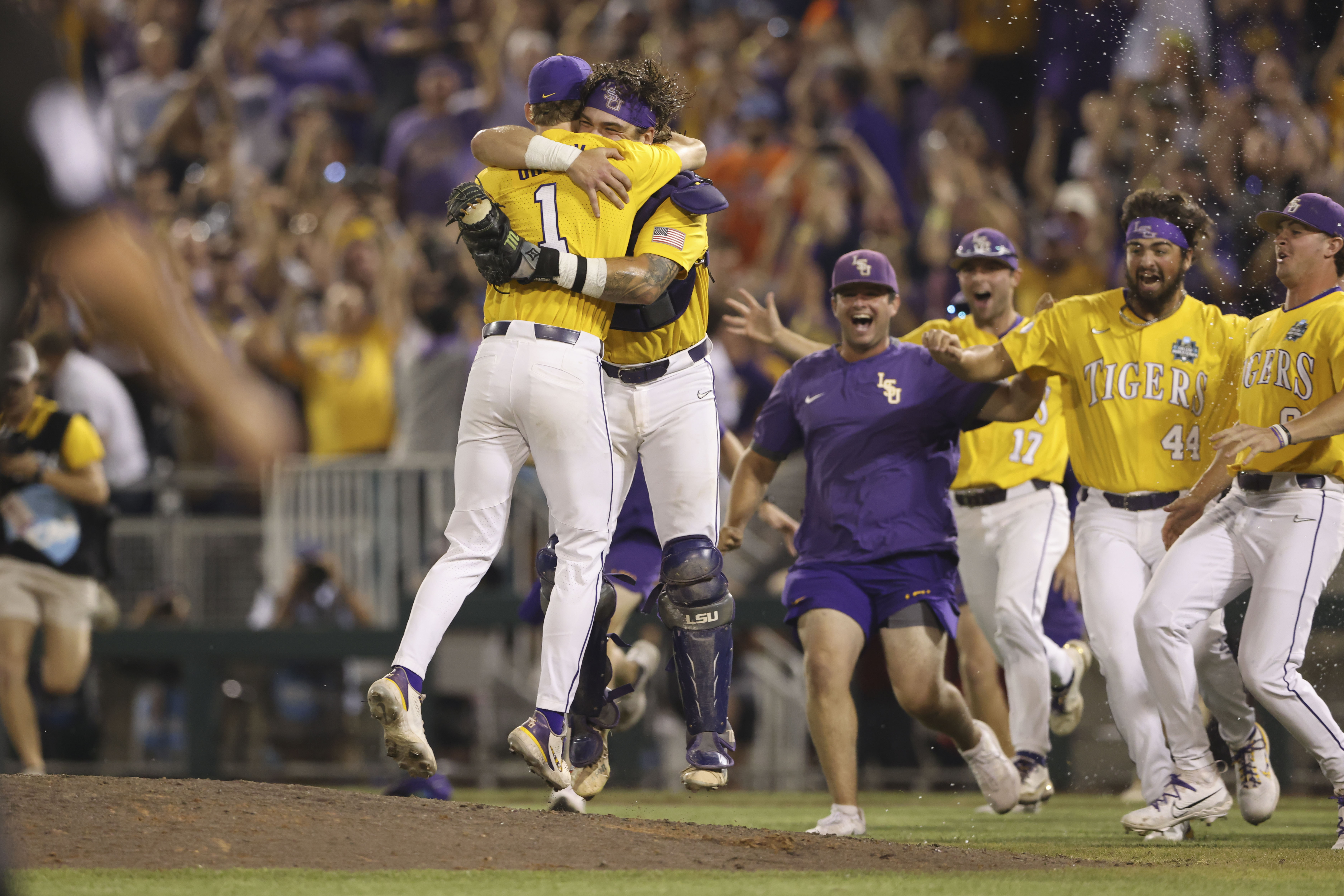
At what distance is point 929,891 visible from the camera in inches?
186

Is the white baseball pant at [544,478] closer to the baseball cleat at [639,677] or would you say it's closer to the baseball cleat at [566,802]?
the baseball cleat at [566,802]

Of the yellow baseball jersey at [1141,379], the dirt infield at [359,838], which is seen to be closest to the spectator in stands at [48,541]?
the dirt infield at [359,838]

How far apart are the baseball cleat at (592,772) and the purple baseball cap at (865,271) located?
7.39 ft

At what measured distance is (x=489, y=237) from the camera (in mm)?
5699

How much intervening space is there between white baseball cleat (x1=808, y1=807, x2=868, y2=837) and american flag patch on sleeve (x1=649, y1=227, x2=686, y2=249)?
2.47 metres

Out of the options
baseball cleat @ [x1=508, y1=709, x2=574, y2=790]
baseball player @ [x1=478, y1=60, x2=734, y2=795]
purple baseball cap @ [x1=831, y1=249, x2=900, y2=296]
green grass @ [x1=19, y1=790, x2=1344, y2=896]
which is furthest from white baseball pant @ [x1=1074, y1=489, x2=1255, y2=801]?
baseball cleat @ [x1=508, y1=709, x2=574, y2=790]

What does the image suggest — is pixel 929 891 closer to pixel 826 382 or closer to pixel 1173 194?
pixel 826 382

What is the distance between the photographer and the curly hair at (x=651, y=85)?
618cm

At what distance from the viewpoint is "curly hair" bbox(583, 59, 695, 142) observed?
618cm

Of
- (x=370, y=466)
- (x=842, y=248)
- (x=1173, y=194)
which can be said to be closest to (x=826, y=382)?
(x=1173, y=194)

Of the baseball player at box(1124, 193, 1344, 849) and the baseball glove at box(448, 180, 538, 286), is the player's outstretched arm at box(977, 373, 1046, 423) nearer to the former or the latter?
the baseball player at box(1124, 193, 1344, 849)

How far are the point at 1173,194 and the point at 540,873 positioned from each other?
4.37 m

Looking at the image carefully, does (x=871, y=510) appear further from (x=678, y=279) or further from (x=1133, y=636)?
(x=678, y=279)

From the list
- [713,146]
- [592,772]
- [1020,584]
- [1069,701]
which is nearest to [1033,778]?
[1069,701]
